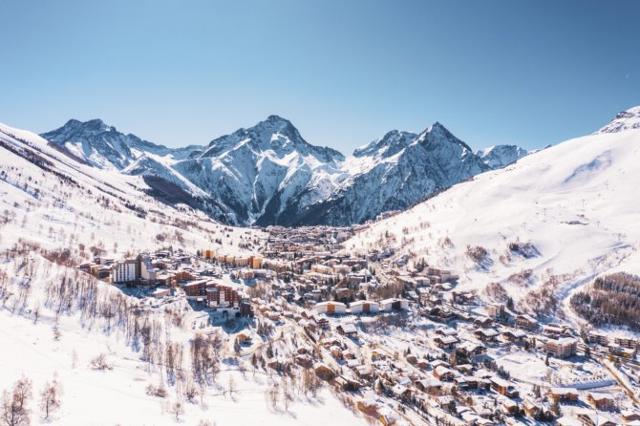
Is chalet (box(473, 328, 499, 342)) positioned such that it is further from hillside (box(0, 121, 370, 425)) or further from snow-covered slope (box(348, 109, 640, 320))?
hillside (box(0, 121, 370, 425))

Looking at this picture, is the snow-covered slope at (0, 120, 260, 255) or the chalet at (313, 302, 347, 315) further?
the snow-covered slope at (0, 120, 260, 255)

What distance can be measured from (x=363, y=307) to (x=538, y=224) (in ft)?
186

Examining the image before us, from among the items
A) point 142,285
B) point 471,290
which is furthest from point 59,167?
point 471,290

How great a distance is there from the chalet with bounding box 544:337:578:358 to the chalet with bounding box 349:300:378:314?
81.5ft

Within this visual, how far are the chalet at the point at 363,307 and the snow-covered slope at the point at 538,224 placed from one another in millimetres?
22686

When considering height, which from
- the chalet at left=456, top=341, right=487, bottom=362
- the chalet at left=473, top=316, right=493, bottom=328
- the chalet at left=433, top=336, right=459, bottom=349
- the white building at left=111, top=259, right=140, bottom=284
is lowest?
the chalet at left=456, top=341, right=487, bottom=362

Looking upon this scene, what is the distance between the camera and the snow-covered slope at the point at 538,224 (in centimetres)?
8169

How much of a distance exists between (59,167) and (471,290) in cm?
19181

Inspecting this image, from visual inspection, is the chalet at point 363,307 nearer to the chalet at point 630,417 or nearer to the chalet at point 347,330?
the chalet at point 347,330

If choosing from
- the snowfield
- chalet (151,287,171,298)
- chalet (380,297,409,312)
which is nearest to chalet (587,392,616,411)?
the snowfield

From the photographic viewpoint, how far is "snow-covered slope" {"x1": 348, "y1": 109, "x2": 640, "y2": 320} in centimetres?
8169

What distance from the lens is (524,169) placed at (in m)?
142

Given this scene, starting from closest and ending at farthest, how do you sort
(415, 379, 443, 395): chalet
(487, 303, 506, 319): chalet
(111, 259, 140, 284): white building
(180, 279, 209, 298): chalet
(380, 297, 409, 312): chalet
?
(415, 379, 443, 395): chalet
(180, 279, 209, 298): chalet
(111, 259, 140, 284): white building
(487, 303, 506, 319): chalet
(380, 297, 409, 312): chalet

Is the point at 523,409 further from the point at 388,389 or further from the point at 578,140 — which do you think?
the point at 578,140
